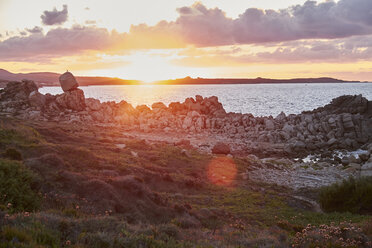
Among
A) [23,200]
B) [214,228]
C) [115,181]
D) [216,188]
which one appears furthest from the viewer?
[216,188]

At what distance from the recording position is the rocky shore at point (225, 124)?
4212 cm

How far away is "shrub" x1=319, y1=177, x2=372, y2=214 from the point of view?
17.9 meters

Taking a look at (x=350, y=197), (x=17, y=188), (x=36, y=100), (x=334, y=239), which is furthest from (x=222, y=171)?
(x=36, y=100)

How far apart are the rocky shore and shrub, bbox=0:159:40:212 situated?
22.8m

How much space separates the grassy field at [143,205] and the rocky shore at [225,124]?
11.2 m

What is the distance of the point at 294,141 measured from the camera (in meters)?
45.6

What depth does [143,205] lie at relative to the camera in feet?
49.1

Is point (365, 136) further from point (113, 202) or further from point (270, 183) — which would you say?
point (113, 202)

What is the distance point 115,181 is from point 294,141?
3526cm

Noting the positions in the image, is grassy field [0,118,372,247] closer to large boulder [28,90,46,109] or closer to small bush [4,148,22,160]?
small bush [4,148,22,160]

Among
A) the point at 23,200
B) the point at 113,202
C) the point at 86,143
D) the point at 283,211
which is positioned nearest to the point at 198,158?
the point at 86,143

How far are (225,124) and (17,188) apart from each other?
47808mm

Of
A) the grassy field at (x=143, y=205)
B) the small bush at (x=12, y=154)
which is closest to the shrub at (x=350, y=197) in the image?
the grassy field at (x=143, y=205)

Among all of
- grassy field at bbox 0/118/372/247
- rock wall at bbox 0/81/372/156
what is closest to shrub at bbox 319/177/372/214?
grassy field at bbox 0/118/372/247
